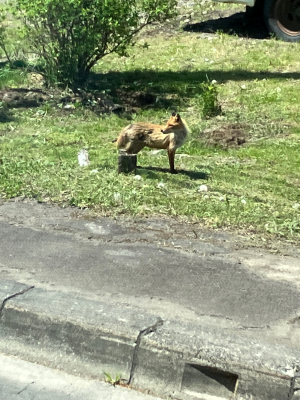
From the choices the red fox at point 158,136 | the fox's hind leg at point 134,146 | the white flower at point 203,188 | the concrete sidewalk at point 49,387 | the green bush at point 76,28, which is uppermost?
the green bush at point 76,28

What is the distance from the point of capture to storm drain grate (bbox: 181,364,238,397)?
371 centimetres

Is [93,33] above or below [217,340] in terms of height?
above

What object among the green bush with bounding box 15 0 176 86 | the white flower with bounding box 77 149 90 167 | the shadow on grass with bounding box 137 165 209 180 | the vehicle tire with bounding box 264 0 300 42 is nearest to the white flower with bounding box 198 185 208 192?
the shadow on grass with bounding box 137 165 209 180

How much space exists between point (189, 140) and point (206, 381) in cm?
590

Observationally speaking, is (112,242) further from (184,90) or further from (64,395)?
(184,90)

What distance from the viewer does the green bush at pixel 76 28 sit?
35.3 ft

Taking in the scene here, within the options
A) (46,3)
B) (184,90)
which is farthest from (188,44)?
(46,3)

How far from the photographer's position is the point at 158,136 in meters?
7.83

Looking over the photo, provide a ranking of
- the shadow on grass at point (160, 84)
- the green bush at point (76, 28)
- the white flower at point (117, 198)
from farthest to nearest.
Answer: the shadow on grass at point (160, 84), the green bush at point (76, 28), the white flower at point (117, 198)

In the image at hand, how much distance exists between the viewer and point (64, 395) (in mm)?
3768

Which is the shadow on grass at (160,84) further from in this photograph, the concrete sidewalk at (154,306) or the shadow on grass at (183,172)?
the concrete sidewalk at (154,306)

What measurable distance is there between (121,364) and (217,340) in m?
0.60

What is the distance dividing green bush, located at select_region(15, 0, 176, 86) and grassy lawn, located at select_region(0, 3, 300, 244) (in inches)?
26.4

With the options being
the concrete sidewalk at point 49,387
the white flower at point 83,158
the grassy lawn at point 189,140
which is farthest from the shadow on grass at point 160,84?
the concrete sidewalk at point 49,387
